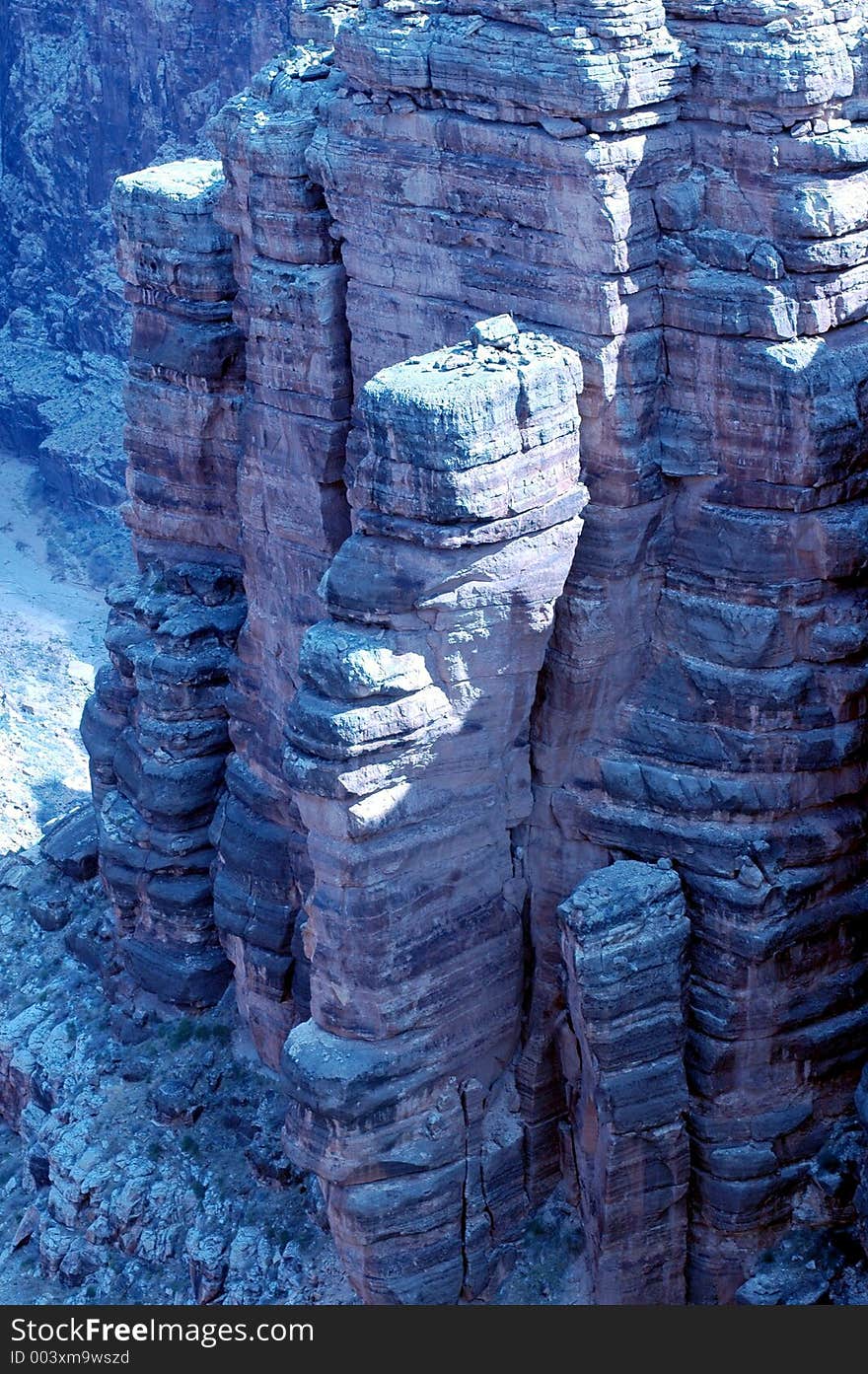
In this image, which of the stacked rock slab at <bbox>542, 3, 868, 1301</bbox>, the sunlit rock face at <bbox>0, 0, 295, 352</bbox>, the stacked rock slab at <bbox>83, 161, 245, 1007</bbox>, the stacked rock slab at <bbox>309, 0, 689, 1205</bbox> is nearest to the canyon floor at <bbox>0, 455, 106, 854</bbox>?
the sunlit rock face at <bbox>0, 0, 295, 352</bbox>

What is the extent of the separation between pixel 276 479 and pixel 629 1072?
26.3 feet

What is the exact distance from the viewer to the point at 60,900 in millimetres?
34906

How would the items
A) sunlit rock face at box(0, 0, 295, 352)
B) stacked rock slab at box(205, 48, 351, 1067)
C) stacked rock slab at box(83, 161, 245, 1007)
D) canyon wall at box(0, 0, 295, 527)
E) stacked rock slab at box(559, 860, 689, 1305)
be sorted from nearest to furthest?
1. stacked rock slab at box(559, 860, 689, 1305)
2. stacked rock slab at box(205, 48, 351, 1067)
3. stacked rock slab at box(83, 161, 245, 1007)
4. sunlit rock face at box(0, 0, 295, 352)
5. canyon wall at box(0, 0, 295, 527)

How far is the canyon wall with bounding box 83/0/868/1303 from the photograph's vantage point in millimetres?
22938

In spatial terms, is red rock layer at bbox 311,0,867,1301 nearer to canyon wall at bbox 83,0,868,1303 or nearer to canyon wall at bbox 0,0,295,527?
canyon wall at bbox 83,0,868,1303

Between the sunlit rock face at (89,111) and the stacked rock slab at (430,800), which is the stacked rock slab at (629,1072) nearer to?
the stacked rock slab at (430,800)

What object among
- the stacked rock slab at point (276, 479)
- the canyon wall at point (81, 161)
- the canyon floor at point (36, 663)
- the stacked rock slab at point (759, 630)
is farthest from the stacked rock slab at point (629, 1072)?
the canyon wall at point (81, 161)

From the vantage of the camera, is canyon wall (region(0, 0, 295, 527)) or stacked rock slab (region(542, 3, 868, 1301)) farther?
canyon wall (region(0, 0, 295, 527))

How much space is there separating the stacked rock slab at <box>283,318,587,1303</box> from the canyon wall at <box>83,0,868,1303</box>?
0.15ft

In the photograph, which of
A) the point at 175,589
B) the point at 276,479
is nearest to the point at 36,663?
the point at 175,589

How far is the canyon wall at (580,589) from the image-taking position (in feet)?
75.3

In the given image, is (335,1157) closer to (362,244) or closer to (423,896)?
(423,896)

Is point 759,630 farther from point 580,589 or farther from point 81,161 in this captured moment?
point 81,161

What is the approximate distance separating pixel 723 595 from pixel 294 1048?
257 inches
